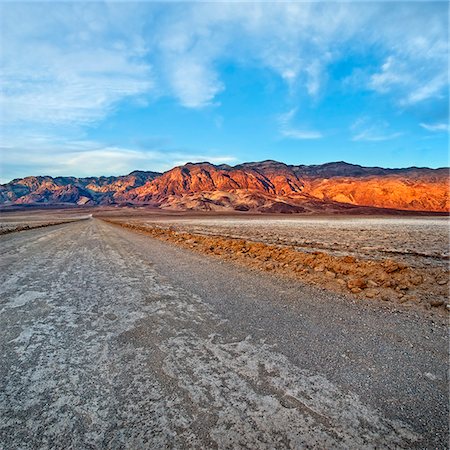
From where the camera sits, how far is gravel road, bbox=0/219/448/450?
2.49 meters

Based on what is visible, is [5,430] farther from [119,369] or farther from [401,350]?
[401,350]

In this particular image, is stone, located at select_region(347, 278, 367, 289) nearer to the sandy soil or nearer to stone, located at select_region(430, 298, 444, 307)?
stone, located at select_region(430, 298, 444, 307)

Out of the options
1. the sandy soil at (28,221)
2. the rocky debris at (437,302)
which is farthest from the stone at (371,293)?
the sandy soil at (28,221)

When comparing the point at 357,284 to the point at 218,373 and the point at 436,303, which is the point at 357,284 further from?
the point at 218,373

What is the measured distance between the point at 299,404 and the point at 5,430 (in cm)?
266

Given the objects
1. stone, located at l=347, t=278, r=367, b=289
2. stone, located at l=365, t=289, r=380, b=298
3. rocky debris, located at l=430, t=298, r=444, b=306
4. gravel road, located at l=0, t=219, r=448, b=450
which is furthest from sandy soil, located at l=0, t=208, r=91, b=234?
rocky debris, located at l=430, t=298, r=444, b=306

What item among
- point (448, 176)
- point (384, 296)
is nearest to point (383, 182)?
point (448, 176)

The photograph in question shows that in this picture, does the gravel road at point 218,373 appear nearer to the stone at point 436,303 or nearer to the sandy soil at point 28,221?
the stone at point 436,303

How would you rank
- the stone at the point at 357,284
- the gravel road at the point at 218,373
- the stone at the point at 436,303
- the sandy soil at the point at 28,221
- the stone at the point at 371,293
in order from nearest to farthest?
the gravel road at the point at 218,373, the stone at the point at 436,303, the stone at the point at 371,293, the stone at the point at 357,284, the sandy soil at the point at 28,221

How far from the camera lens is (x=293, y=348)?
4.06 meters

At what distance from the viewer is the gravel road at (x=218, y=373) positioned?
249 cm

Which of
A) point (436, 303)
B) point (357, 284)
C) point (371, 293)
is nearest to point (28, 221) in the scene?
point (357, 284)

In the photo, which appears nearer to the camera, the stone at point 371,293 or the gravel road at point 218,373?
the gravel road at point 218,373

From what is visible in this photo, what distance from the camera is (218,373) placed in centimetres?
340
